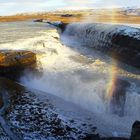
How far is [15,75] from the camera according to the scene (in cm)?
1953

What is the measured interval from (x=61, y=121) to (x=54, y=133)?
1195 mm

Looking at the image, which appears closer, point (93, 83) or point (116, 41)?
point (93, 83)

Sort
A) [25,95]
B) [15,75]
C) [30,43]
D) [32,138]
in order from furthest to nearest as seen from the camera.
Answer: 1. [30,43]
2. [15,75]
3. [25,95]
4. [32,138]

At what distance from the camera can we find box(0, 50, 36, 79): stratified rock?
1922 centimetres

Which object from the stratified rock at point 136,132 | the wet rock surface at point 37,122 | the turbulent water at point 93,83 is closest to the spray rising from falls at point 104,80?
the turbulent water at point 93,83

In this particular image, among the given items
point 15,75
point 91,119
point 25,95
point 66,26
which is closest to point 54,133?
point 91,119

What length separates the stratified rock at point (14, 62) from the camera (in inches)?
757

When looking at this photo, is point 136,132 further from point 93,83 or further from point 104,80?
point 104,80

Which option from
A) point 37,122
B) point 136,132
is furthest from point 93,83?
point 136,132

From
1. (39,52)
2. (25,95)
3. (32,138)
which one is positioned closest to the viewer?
(32,138)

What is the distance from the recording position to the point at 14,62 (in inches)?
762

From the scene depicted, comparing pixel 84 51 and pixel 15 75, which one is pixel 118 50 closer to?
pixel 84 51

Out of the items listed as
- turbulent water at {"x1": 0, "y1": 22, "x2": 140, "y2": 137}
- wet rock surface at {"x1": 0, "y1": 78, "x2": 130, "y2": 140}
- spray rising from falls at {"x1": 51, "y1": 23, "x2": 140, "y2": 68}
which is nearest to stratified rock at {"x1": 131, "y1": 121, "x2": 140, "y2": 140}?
wet rock surface at {"x1": 0, "y1": 78, "x2": 130, "y2": 140}

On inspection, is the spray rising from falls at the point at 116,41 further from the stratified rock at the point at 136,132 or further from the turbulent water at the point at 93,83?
the stratified rock at the point at 136,132
